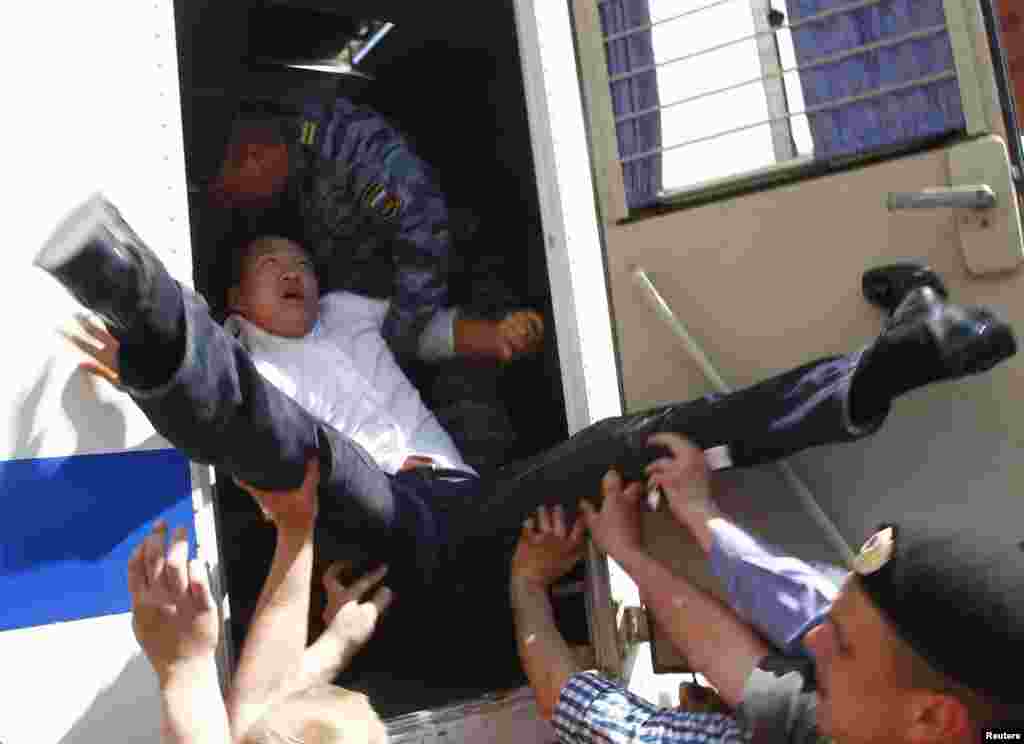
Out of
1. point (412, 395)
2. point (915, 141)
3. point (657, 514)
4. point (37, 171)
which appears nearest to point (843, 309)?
point (915, 141)

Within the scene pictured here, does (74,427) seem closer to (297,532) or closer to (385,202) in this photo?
(297,532)

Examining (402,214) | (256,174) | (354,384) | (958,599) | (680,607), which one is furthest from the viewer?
(256,174)

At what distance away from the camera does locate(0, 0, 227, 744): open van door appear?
1743mm

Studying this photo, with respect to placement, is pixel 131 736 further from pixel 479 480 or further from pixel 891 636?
pixel 891 636

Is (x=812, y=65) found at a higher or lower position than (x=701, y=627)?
higher

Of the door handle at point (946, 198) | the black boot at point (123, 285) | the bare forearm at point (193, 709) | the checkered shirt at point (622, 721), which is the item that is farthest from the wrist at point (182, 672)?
the door handle at point (946, 198)

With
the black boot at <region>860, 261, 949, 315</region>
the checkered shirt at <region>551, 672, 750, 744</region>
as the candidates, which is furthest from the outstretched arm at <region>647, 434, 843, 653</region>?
the black boot at <region>860, 261, 949, 315</region>

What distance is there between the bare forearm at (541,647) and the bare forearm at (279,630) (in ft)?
1.45

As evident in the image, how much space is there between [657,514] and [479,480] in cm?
41

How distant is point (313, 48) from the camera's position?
3.44m

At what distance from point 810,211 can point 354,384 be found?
1.08m

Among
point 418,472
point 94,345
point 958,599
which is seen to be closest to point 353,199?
point 418,472

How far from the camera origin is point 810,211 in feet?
7.21

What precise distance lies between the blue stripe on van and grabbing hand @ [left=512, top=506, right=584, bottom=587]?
674 millimetres
